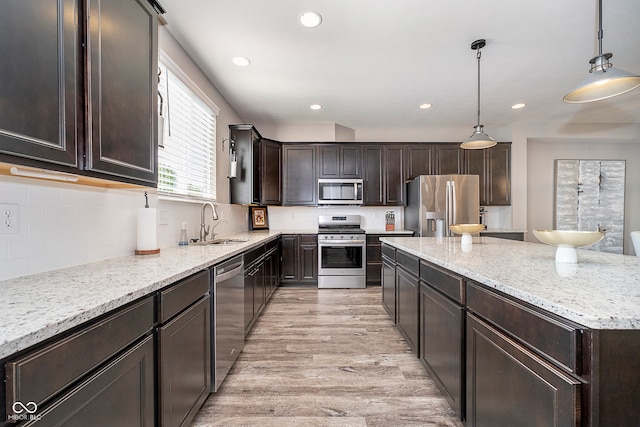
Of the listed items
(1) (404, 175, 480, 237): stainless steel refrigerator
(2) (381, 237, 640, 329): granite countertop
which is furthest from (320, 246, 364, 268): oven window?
(2) (381, 237, 640, 329): granite countertop

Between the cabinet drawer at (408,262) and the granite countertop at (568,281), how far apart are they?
0.28 meters

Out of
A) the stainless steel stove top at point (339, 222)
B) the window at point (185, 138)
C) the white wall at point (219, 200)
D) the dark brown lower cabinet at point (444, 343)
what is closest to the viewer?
the white wall at point (219, 200)

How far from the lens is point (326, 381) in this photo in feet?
6.09

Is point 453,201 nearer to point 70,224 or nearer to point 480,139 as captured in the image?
point 480,139

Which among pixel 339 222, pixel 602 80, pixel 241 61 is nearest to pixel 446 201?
pixel 339 222

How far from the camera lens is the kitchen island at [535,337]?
0.72m

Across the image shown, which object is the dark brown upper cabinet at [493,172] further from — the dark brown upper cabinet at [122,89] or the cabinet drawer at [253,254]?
the dark brown upper cabinet at [122,89]

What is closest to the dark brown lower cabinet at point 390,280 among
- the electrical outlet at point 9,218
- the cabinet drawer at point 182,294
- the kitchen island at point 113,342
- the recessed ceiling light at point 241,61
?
the kitchen island at point 113,342

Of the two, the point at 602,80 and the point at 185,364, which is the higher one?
the point at 602,80

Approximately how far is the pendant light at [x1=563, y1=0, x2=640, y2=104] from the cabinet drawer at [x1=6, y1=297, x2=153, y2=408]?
2.50 metres

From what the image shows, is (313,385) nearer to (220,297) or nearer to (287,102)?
(220,297)

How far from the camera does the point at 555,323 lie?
31.7 inches

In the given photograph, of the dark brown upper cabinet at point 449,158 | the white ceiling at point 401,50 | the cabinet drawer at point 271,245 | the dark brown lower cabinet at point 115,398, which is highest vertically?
the white ceiling at point 401,50

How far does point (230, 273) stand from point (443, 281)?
1.39 metres
